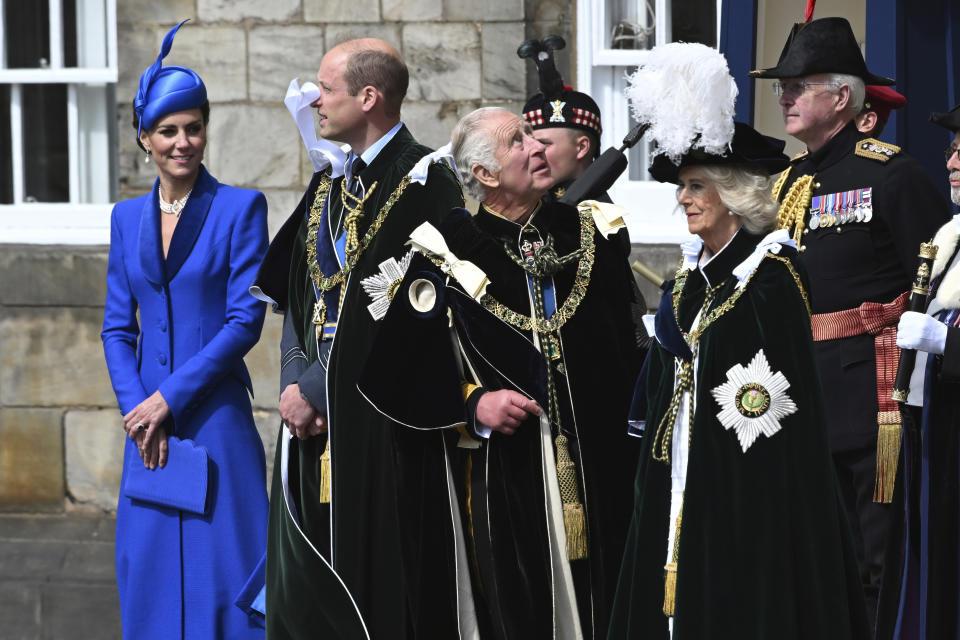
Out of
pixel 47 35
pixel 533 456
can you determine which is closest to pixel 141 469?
pixel 533 456

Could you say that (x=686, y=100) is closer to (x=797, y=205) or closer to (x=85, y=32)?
(x=797, y=205)

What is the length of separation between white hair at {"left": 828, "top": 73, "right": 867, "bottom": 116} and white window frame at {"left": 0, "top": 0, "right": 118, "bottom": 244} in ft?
12.4

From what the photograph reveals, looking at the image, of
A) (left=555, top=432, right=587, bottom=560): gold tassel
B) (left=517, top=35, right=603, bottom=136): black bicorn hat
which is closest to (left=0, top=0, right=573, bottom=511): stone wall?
(left=517, top=35, right=603, bottom=136): black bicorn hat

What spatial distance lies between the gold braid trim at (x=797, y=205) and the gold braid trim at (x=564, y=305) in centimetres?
83

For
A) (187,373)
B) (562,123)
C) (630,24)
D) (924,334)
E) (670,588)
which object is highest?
(630,24)

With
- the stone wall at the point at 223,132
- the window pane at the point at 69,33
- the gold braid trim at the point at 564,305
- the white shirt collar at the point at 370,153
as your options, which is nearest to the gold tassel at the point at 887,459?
the gold braid trim at the point at 564,305

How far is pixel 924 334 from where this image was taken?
159 inches

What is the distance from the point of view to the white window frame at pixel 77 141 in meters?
7.27

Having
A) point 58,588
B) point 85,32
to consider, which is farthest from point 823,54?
point 85,32

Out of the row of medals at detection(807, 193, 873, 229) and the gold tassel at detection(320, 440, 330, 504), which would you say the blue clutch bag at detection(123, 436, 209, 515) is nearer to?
the gold tassel at detection(320, 440, 330, 504)

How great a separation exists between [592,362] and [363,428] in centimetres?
72

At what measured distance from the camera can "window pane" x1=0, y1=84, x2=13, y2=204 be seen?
7422mm

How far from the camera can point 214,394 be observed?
4789 mm

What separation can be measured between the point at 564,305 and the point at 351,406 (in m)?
0.72
